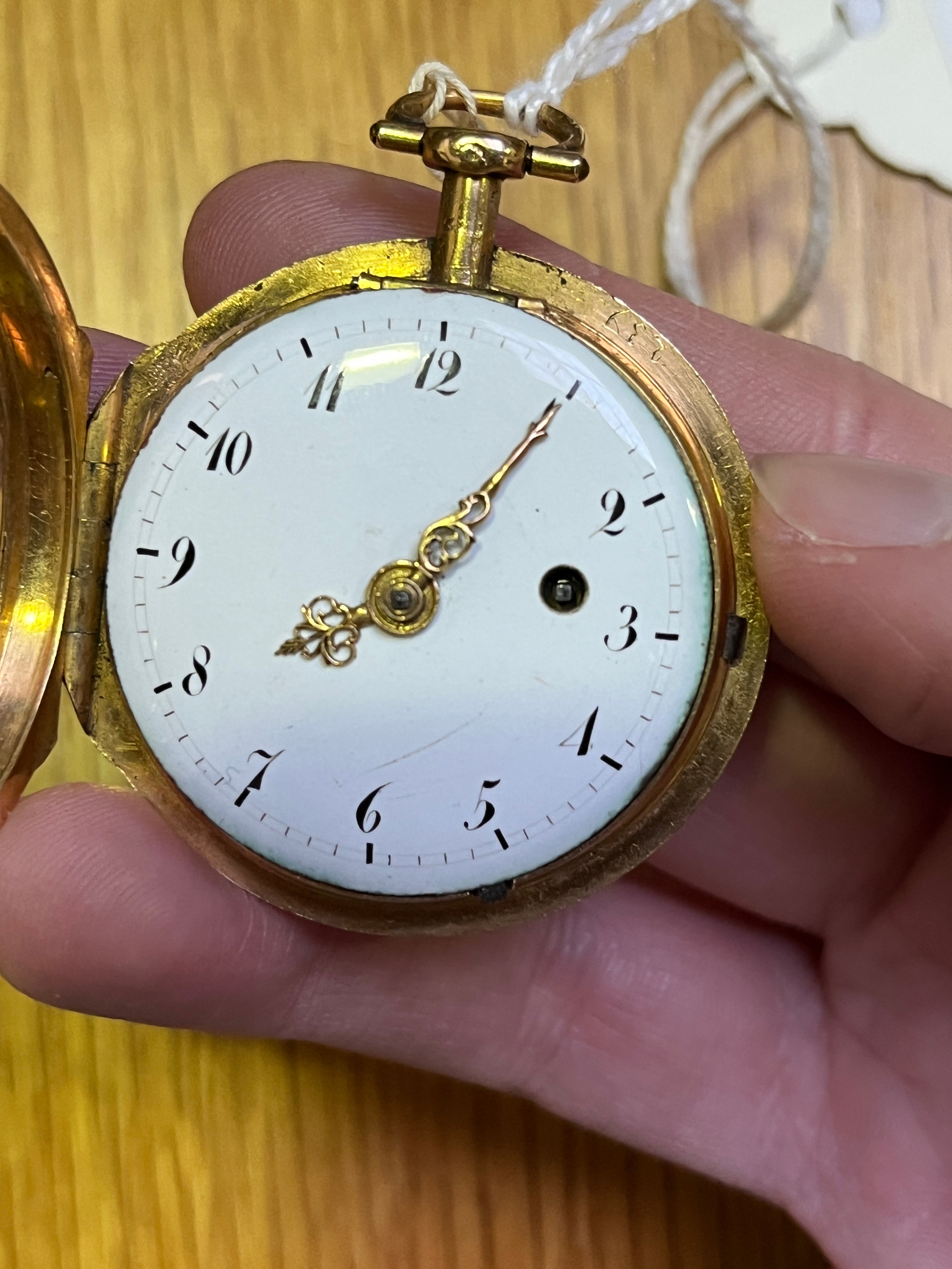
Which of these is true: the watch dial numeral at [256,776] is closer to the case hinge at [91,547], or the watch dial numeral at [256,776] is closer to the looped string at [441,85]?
the case hinge at [91,547]

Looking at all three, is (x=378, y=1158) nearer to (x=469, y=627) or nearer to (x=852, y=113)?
(x=469, y=627)

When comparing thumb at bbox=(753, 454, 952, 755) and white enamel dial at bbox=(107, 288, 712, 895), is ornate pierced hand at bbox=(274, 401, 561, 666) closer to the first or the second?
white enamel dial at bbox=(107, 288, 712, 895)

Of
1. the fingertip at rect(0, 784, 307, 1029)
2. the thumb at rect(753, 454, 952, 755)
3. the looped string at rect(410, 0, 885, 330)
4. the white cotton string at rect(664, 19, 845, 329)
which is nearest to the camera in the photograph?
the thumb at rect(753, 454, 952, 755)

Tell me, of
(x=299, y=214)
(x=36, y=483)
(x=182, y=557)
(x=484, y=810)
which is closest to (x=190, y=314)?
(x=299, y=214)

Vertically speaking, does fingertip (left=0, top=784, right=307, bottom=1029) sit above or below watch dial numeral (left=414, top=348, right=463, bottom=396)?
below

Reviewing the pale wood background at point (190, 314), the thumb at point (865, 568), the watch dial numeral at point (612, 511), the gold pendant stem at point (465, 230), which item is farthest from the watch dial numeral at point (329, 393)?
the pale wood background at point (190, 314)

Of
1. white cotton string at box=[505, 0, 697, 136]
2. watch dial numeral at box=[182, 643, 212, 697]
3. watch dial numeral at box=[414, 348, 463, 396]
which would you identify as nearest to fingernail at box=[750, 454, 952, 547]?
watch dial numeral at box=[414, 348, 463, 396]
